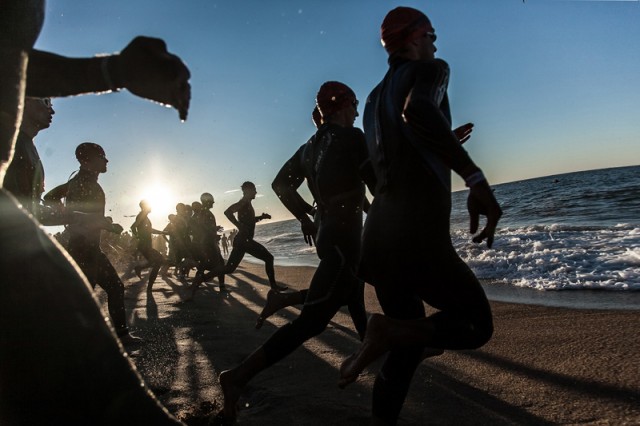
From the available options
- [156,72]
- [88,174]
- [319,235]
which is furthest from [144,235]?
[156,72]

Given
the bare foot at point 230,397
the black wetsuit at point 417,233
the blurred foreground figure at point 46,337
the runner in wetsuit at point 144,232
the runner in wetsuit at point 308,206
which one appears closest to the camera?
the blurred foreground figure at point 46,337

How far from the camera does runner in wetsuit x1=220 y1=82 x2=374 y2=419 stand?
2.58 meters

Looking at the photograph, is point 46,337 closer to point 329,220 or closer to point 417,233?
point 417,233

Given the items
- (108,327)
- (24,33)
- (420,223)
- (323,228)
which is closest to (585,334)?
(323,228)

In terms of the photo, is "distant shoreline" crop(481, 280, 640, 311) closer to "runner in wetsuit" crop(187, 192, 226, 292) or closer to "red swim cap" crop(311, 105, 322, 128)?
"red swim cap" crop(311, 105, 322, 128)

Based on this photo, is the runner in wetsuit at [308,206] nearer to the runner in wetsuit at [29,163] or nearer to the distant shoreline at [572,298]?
the runner in wetsuit at [29,163]

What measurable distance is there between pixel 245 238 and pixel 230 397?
237 inches

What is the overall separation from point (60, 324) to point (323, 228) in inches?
91.2

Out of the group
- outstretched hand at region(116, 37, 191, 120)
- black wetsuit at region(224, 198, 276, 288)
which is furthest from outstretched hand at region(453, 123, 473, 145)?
black wetsuit at region(224, 198, 276, 288)

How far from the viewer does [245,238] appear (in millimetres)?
8461

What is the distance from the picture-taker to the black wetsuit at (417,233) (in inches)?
74.3

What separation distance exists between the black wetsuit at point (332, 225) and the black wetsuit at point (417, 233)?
637 mm

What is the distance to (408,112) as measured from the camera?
75.4 inches

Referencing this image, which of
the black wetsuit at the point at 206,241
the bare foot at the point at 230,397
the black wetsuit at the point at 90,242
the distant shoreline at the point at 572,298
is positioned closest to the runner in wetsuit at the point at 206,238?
the black wetsuit at the point at 206,241
